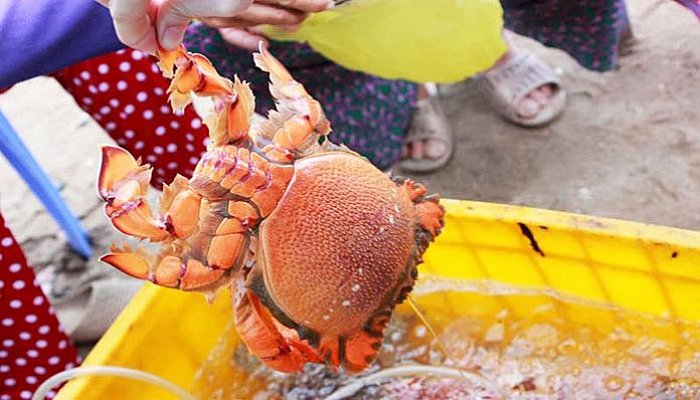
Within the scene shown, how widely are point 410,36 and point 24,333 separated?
2.48ft

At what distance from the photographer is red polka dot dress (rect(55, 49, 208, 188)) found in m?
1.41

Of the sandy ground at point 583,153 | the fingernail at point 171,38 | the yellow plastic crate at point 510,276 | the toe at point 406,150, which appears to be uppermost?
the fingernail at point 171,38

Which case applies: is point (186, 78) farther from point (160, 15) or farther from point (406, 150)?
point (406, 150)

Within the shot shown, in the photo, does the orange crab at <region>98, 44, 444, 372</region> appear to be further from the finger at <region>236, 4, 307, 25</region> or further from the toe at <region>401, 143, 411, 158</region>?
the toe at <region>401, 143, 411, 158</region>

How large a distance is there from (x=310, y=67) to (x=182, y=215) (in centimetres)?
81

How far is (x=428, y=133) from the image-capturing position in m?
1.72

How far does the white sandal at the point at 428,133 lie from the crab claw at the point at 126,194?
1036 mm

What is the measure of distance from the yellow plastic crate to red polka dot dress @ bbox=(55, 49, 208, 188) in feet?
1.41

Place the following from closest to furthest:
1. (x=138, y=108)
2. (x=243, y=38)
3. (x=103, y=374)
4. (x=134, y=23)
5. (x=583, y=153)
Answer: (x=134, y=23) → (x=103, y=374) → (x=243, y=38) → (x=138, y=108) → (x=583, y=153)

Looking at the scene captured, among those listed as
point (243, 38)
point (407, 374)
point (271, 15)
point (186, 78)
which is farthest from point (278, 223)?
point (243, 38)

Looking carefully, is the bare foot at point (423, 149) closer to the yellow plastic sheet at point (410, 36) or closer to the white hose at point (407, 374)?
the yellow plastic sheet at point (410, 36)

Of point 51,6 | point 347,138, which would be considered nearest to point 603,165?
point 347,138

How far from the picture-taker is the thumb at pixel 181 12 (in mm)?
684

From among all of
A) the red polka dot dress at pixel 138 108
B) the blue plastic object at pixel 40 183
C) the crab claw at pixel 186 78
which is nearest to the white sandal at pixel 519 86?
the red polka dot dress at pixel 138 108
